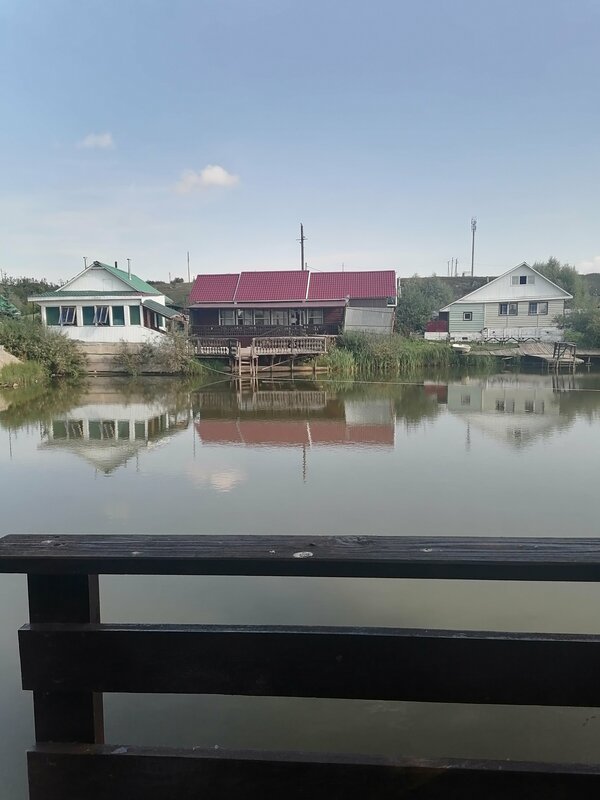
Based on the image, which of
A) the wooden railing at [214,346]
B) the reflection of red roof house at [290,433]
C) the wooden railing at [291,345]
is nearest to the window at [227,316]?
the wooden railing at [214,346]

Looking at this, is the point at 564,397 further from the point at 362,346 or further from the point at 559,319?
the point at 559,319

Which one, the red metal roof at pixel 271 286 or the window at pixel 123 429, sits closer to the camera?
the window at pixel 123 429

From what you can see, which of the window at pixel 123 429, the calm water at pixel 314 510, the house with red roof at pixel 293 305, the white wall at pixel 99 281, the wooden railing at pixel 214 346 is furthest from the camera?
the house with red roof at pixel 293 305

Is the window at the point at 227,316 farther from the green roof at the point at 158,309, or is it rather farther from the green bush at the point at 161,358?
the green bush at the point at 161,358

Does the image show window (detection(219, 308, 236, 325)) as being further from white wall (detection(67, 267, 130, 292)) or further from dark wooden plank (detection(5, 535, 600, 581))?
dark wooden plank (detection(5, 535, 600, 581))

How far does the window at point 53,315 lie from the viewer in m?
28.9

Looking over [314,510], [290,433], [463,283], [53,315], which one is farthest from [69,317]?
[463,283]

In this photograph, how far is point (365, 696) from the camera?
4.55 ft

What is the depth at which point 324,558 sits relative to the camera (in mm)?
1412

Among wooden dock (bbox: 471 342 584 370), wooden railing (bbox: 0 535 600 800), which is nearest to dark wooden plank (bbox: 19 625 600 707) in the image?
wooden railing (bbox: 0 535 600 800)

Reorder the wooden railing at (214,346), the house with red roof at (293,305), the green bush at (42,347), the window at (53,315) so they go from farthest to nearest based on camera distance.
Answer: the house with red roof at (293,305) → the window at (53,315) → the wooden railing at (214,346) → the green bush at (42,347)

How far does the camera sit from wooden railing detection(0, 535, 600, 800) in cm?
136

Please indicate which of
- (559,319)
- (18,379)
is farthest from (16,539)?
(559,319)

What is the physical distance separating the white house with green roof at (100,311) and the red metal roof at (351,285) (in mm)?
9183
